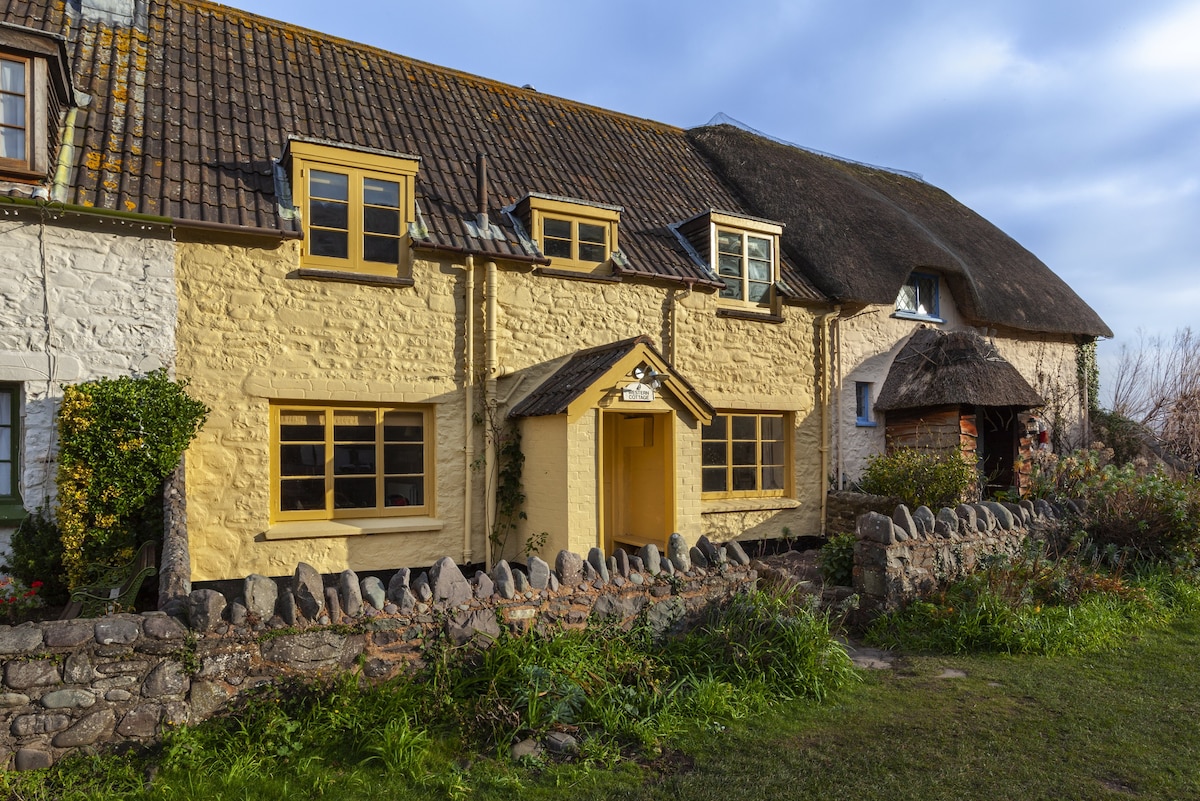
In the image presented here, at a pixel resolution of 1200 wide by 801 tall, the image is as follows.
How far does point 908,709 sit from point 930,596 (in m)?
2.43

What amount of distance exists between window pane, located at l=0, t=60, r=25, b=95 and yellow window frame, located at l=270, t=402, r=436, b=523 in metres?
4.07

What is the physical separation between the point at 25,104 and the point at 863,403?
495 inches

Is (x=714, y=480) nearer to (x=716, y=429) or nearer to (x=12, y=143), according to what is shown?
(x=716, y=429)

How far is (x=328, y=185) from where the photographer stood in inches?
354

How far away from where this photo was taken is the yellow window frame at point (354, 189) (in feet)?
28.8

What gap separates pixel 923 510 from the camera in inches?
317

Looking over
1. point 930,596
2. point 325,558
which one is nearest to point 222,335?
point 325,558

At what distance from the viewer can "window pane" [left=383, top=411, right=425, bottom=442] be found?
30.5ft

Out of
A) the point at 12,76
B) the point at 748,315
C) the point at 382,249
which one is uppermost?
the point at 12,76

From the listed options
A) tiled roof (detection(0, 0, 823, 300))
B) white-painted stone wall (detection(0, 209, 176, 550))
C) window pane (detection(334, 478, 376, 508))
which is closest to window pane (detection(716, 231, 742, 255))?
tiled roof (detection(0, 0, 823, 300))

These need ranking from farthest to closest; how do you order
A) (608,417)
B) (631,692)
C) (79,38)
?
(608,417) → (79,38) → (631,692)

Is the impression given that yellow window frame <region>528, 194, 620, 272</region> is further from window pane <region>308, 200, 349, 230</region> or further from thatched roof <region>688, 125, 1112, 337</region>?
thatched roof <region>688, 125, 1112, 337</region>

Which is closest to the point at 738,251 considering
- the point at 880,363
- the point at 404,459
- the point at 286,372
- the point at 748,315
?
the point at 748,315

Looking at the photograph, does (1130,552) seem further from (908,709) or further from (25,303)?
(25,303)
